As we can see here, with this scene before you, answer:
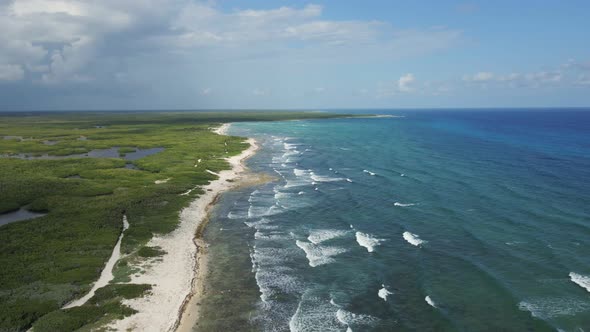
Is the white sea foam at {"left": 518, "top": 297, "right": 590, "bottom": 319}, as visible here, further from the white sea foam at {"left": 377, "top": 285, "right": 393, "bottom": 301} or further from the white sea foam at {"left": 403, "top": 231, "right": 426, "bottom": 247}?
the white sea foam at {"left": 403, "top": 231, "right": 426, "bottom": 247}

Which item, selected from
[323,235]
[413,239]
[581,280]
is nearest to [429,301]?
[413,239]

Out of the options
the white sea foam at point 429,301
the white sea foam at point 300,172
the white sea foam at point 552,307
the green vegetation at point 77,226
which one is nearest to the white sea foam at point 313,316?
the white sea foam at point 429,301

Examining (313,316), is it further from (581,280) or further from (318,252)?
(581,280)

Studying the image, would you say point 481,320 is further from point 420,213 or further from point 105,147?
point 105,147

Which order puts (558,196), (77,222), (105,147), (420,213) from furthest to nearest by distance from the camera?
(105,147) < (558,196) < (420,213) < (77,222)

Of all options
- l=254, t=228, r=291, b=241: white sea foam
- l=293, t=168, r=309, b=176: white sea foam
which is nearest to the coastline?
l=254, t=228, r=291, b=241: white sea foam

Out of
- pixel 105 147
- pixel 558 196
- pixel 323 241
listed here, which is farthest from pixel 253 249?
pixel 105 147
